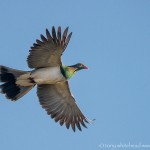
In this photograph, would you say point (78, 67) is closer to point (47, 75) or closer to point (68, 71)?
point (68, 71)

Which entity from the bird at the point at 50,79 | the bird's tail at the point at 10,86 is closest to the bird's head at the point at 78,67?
the bird at the point at 50,79

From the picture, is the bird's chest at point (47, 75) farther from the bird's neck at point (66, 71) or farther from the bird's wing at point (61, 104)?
the bird's wing at point (61, 104)

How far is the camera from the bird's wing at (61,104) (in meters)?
19.3

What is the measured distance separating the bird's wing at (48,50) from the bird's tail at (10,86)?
678mm

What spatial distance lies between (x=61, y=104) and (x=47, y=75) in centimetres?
145

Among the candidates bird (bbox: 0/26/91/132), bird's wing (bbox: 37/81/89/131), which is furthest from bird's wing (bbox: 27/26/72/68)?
bird's wing (bbox: 37/81/89/131)

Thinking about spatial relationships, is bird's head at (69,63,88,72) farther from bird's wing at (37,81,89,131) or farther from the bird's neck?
bird's wing at (37,81,89,131)

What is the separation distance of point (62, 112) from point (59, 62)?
5.72ft

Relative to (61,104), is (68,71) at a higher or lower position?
higher

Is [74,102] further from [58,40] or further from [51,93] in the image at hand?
[58,40]

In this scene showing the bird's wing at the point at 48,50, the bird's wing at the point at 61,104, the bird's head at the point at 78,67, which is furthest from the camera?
the bird's wing at the point at 61,104

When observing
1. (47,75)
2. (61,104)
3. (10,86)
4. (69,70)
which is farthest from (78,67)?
(10,86)

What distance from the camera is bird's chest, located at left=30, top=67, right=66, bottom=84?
18578 millimetres

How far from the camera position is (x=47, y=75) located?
18.6 metres
